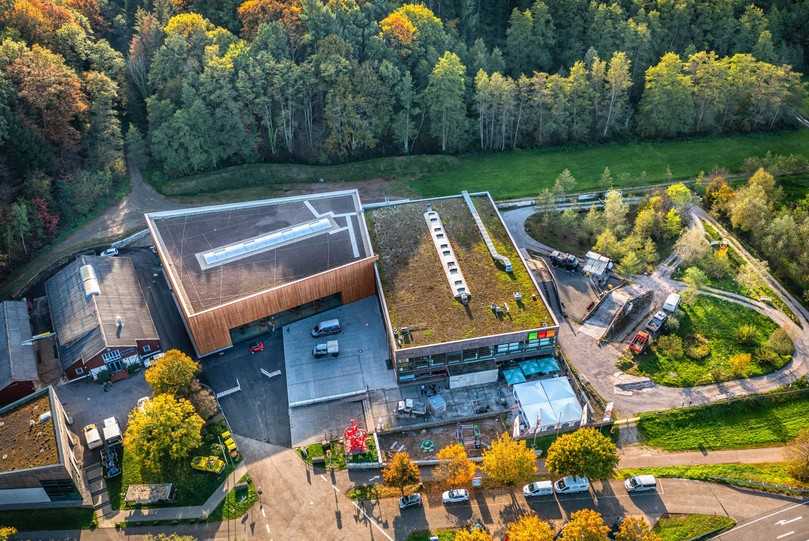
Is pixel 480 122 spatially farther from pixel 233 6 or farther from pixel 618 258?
pixel 233 6

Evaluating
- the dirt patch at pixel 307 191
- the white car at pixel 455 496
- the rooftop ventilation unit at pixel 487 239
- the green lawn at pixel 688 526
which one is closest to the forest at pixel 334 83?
the dirt patch at pixel 307 191

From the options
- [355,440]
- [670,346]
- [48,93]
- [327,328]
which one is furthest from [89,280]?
[670,346]

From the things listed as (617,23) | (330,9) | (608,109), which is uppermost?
(330,9)

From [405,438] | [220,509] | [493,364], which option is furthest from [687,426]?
[220,509]

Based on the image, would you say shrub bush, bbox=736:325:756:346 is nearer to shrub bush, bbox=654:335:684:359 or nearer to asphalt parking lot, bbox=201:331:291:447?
shrub bush, bbox=654:335:684:359

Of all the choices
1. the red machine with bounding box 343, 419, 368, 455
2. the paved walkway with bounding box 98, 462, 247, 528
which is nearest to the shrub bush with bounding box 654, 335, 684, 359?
the red machine with bounding box 343, 419, 368, 455

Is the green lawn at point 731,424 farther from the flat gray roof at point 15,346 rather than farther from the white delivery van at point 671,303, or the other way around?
the flat gray roof at point 15,346
